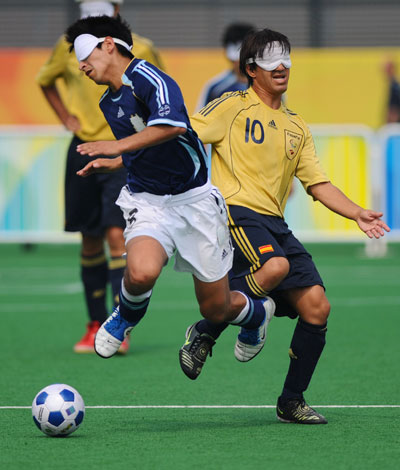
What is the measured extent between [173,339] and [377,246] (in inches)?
289

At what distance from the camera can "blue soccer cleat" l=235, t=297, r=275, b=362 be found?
578cm

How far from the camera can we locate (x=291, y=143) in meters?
5.88

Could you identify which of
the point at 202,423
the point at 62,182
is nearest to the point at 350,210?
the point at 202,423

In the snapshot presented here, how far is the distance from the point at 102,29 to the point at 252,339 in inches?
67.7

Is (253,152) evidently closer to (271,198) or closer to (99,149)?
(271,198)

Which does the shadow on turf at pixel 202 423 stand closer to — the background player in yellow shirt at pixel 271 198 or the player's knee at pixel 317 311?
the background player in yellow shirt at pixel 271 198

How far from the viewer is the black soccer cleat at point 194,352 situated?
5688 millimetres

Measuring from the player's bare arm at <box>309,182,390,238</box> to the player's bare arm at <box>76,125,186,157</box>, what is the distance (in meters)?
0.94

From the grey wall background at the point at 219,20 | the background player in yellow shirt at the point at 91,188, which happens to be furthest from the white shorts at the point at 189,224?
the grey wall background at the point at 219,20

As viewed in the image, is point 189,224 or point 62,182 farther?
point 62,182

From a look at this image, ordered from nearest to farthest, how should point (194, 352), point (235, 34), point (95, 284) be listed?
point (194, 352) < point (95, 284) < point (235, 34)

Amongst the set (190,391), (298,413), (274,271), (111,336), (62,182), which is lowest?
(62,182)

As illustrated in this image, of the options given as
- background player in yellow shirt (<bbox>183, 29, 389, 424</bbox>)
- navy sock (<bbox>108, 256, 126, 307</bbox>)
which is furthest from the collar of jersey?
navy sock (<bbox>108, 256, 126, 307</bbox>)

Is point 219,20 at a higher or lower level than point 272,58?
lower
